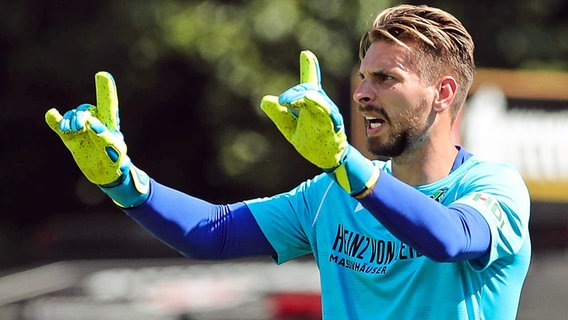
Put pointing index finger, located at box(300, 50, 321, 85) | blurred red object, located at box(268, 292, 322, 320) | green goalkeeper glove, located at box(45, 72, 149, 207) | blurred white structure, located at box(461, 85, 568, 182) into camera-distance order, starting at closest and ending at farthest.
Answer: pointing index finger, located at box(300, 50, 321, 85)
green goalkeeper glove, located at box(45, 72, 149, 207)
blurred red object, located at box(268, 292, 322, 320)
blurred white structure, located at box(461, 85, 568, 182)

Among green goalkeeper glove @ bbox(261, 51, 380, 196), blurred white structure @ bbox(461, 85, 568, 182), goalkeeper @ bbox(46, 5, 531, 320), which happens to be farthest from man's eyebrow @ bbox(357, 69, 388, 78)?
blurred white structure @ bbox(461, 85, 568, 182)

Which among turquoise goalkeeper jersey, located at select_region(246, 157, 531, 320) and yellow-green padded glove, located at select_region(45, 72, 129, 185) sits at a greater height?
yellow-green padded glove, located at select_region(45, 72, 129, 185)

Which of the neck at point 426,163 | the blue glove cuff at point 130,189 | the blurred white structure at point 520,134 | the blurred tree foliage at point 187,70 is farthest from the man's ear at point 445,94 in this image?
the blurred tree foliage at point 187,70

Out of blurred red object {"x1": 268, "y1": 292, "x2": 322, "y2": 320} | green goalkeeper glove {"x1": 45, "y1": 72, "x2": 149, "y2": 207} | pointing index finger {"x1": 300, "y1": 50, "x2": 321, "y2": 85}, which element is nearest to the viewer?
pointing index finger {"x1": 300, "y1": 50, "x2": 321, "y2": 85}

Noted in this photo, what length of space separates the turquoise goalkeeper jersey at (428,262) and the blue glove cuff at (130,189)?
1.70 feet

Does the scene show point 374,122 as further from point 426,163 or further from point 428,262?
point 428,262

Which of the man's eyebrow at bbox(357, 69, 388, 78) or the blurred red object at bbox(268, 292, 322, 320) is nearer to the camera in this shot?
the man's eyebrow at bbox(357, 69, 388, 78)

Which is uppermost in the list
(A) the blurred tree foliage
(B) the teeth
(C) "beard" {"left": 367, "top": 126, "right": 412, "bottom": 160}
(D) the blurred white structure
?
(A) the blurred tree foliage

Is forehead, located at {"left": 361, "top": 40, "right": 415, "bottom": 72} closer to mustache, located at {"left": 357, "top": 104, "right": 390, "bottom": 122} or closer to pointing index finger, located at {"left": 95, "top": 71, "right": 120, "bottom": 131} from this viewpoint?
mustache, located at {"left": 357, "top": 104, "right": 390, "bottom": 122}

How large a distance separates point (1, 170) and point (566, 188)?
709cm

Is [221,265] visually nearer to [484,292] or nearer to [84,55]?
[484,292]

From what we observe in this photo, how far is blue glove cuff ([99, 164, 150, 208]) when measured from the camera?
3.38 meters

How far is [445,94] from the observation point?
3.53 m

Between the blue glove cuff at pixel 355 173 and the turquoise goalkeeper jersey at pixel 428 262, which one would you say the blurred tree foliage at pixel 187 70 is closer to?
the turquoise goalkeeper jersey at pixel 428 262
